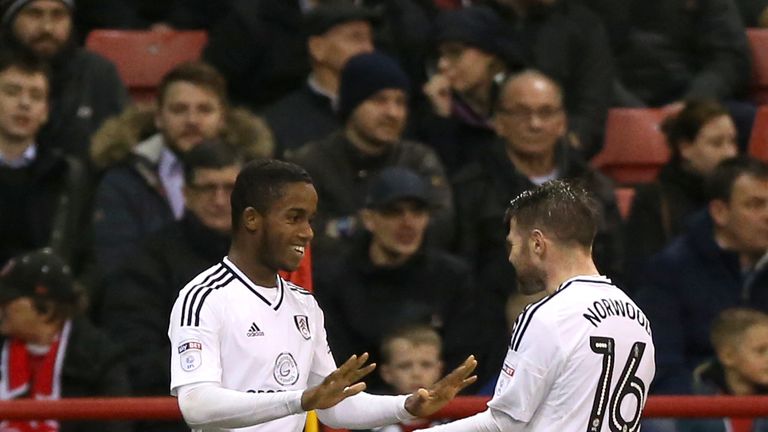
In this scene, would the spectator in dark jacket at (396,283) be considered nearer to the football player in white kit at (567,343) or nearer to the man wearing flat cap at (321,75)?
the man wearing flat cap at (321,75)

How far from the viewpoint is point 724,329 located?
6.40 meters

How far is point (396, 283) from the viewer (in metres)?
6.73

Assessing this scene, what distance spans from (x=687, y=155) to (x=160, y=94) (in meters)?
2.27

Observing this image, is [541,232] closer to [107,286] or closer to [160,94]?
[107,286]

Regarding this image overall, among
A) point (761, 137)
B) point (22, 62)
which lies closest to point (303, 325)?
point (22, 62)

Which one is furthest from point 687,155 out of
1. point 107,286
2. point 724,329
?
point 107,286

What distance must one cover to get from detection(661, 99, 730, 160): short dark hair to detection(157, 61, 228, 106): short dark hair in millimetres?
1940

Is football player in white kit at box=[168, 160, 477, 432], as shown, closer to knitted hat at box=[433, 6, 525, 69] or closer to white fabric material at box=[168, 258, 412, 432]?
white fabric material at box=[168, 258, 412, 432]

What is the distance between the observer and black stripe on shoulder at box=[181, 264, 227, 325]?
173 inches


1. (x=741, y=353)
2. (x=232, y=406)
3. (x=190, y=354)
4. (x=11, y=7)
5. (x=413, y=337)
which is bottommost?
(x=741, y=353)

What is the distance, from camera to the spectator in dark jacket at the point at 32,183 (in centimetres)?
718

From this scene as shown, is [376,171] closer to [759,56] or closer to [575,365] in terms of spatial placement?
[759,56]

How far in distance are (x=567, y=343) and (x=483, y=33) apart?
3769 mm

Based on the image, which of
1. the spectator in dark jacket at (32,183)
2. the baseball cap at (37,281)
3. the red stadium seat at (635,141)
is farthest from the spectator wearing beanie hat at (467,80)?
the baseball cap at (37,281)
